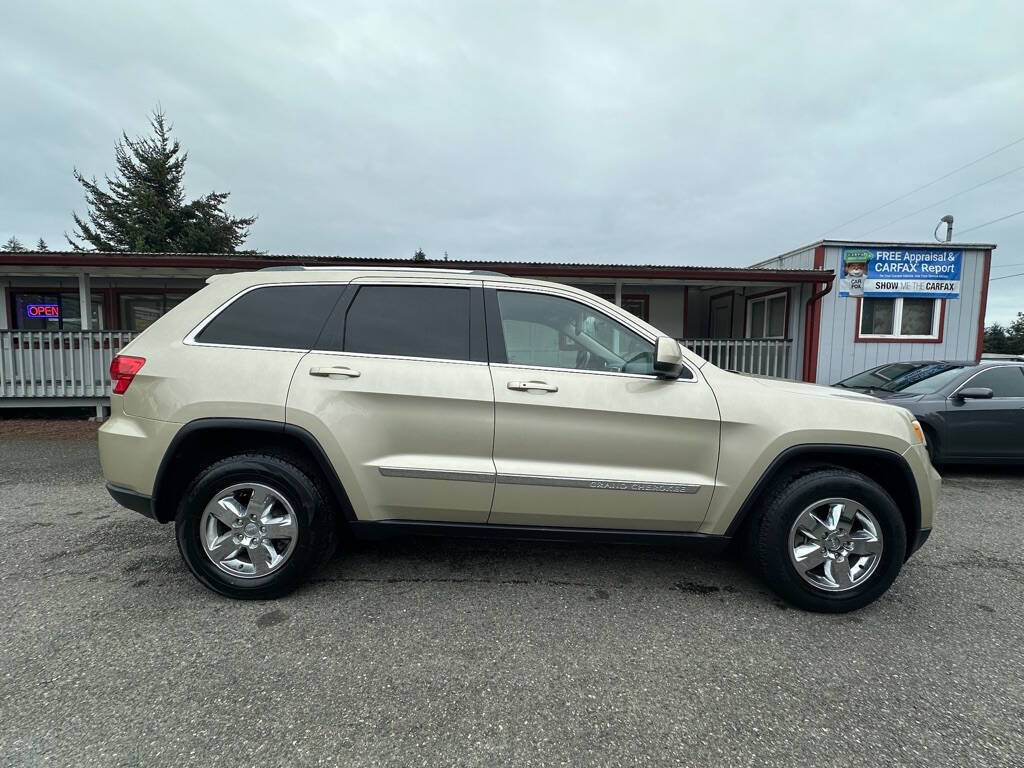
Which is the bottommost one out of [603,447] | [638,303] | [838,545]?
[838,545]

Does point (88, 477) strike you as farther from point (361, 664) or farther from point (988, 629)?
point (988, 629)

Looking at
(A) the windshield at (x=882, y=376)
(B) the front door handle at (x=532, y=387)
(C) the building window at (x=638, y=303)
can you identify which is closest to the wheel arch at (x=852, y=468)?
(B) the front door handle at (x=532, y=387)

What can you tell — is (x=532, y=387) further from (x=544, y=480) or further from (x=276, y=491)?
→ (x=276, y=491)

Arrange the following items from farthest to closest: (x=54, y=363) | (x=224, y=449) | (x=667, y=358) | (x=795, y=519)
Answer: (x=54, y=363), (x=224, y=449), (x=795, y=519), (x=667, y=358)

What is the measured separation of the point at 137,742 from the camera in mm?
1810

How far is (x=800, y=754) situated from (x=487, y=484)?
1682 mm

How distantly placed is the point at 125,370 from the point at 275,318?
0.86m

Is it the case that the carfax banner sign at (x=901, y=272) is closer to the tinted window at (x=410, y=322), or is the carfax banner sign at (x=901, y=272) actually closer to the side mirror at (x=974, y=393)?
the side mirror at (x=974, y=393)

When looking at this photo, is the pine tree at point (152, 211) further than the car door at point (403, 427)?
Yes

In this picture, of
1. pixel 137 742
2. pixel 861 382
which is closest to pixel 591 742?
pixel 137 742

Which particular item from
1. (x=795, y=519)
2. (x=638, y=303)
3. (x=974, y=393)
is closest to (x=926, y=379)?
(x=974, y=393)

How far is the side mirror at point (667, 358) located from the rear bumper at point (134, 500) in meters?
2.89

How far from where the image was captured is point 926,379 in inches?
235

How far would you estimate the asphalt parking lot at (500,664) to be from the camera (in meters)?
1.83
